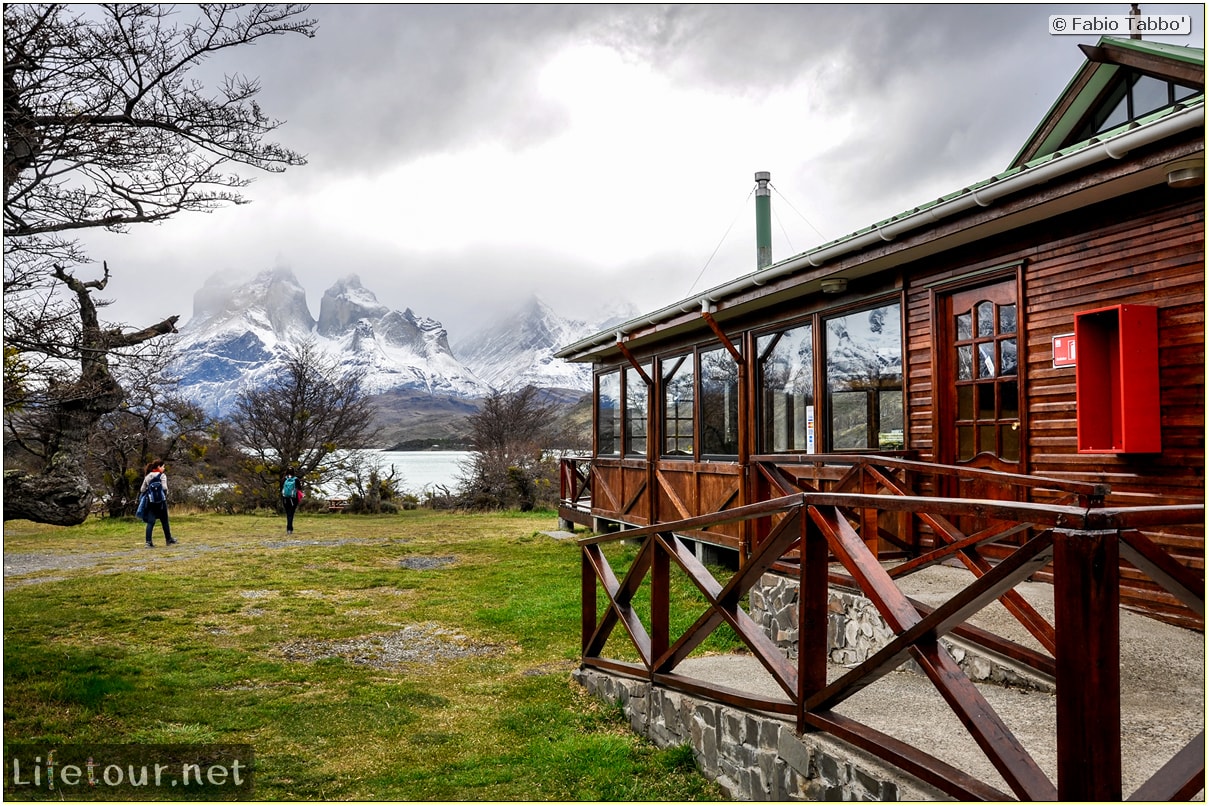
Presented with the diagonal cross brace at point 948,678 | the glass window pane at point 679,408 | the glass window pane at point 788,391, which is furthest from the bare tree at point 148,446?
the diagonal cross brace at point 948,678

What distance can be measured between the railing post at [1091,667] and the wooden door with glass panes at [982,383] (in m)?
4.05

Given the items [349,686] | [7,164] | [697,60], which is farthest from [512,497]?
[7,164]

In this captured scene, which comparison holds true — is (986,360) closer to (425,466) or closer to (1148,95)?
(1148,95)

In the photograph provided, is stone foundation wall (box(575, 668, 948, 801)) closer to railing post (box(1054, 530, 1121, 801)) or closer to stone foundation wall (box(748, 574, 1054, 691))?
railing post (box(1054, 530, 1121, 801))

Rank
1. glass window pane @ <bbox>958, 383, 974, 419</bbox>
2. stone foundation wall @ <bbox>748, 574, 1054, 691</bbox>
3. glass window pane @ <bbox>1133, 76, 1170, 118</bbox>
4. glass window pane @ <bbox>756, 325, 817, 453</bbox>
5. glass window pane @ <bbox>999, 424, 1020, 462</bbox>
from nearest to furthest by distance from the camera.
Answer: stone foundation wall @ <bbox>748, 574, 1054, 691</bbox>, glass window pane @ <bbox>999, 424, 1020, 462</bbox>, glass window pane @ <bbox>958, 383, 974, 419</bbox>, glass window pane @ <bbox>1133, 76, 1170, 118</bbox>, glass window pane @ <bbox>756, 325, 817, 453</bbox>

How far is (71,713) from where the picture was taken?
4.93 m

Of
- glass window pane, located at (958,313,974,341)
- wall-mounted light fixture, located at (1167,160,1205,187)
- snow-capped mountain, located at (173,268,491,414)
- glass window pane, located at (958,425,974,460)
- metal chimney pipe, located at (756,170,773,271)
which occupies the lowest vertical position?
glass window pane, located at (958,425,974,460)

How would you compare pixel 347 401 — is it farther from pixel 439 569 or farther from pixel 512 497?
pixel 439 569

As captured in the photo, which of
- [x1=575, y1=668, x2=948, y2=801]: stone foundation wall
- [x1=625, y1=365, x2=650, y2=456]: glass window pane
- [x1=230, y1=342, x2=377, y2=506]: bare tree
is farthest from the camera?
[x1=230, y1=342, x2=377, y2=506]: bare tree

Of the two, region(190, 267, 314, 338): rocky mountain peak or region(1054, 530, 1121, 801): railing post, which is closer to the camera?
region(1054, 530, 1121, 801): railing post

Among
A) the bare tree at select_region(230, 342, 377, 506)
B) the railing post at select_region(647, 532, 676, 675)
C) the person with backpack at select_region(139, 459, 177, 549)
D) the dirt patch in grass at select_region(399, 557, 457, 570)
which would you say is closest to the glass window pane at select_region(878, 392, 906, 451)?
the railing post at select_region(647, 532, 676, 675)

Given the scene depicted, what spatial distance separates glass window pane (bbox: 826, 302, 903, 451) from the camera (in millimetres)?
6953

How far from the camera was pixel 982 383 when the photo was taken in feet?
20.0

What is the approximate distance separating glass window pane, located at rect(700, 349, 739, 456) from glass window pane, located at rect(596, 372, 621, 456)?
291 centimetres
